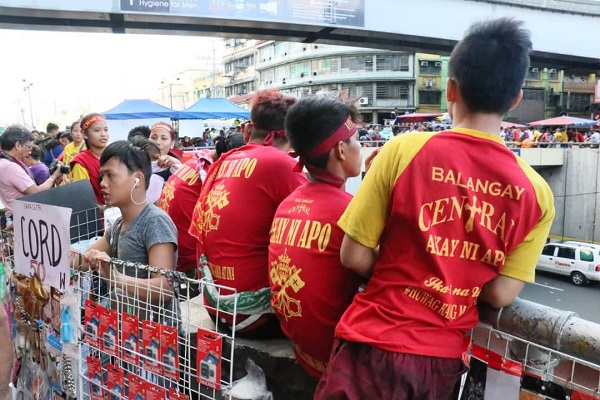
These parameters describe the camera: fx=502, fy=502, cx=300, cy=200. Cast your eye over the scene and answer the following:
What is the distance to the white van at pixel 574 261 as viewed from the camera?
15.2 m

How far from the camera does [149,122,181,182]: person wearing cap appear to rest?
165 inches

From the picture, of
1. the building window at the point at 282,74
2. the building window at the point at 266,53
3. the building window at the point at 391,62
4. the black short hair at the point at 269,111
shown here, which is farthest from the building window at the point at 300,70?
the black short hair at the point at 269,111

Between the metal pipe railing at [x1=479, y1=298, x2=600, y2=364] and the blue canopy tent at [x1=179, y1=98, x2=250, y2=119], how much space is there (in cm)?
1433

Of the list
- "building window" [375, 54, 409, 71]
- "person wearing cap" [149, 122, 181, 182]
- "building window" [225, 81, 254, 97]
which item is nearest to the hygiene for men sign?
"person wearing cap" [149, 122, 181, 182]

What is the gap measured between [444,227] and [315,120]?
0.66 metres

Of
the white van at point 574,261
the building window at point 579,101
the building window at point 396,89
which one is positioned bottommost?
the white van at point 574,261

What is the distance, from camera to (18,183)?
14.5 feet

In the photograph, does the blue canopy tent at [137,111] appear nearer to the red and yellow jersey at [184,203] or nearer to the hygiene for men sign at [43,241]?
the red and yellow jersey at [184,203]

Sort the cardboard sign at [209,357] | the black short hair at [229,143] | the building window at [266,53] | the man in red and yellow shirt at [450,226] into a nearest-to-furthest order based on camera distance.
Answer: the man in red and yellow shirt at [450,226], the cardboard sign at [209,357], the black short hair at [229,143], the building window at [266,53]

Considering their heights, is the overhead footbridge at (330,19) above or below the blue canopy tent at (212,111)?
above

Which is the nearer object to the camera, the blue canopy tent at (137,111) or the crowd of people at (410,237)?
the crowd of people at (410,237)

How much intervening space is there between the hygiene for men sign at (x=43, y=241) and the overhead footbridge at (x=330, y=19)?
11815 millimetres

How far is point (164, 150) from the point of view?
4551mm

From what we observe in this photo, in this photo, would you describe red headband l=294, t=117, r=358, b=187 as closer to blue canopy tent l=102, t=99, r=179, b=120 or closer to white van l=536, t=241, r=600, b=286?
blue canopy tent l=102, t=99, r=179, b=120
